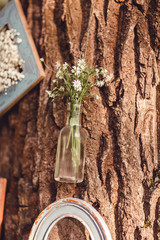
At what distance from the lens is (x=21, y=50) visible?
4.18ft

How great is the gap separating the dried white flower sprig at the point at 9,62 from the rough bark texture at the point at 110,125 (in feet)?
0.49

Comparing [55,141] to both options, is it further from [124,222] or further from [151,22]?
[151,22]

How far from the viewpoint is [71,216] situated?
0.97 metres

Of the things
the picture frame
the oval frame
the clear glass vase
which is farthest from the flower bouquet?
the picture frame

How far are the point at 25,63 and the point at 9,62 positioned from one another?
3.5 inches

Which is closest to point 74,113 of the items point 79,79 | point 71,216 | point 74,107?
point 74,107

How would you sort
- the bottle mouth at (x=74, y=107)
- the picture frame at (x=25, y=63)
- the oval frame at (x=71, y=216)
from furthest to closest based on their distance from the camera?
the picture frame at (x=25, y=63), the bottle mouth at (x=74, y=107), the oval frame at (x=71, y=216)

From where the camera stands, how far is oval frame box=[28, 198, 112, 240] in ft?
3.03

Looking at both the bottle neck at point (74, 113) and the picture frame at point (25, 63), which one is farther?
the picture frame at point (25, 63)

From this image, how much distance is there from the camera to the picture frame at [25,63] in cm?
123

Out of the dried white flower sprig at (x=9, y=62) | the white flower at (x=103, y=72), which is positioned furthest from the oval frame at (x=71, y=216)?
the dried white flower sprig at (x=9, y=62)

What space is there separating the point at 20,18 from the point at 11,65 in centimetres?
28

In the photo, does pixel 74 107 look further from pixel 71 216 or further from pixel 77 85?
pixel 71 216

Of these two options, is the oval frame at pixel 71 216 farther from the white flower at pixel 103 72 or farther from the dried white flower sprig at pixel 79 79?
the white flower at pixel 103 72
